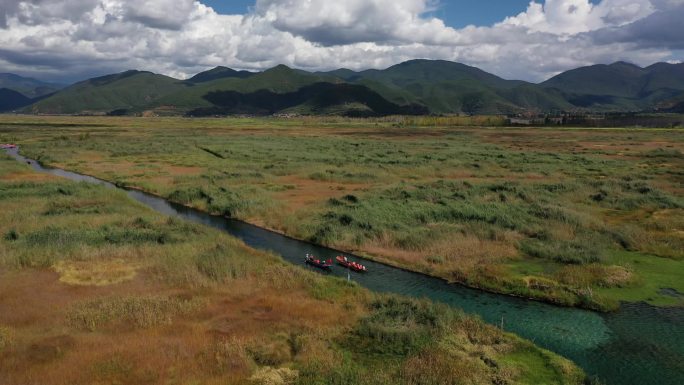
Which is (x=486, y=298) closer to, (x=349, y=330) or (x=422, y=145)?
(x=349, y=330)

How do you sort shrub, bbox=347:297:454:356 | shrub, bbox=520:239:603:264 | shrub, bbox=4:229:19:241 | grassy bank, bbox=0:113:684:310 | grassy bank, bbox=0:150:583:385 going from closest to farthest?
grassy bank, bbox=0:150:583:385
shrub, bbox=347:297:454:356
grassy bank, bbox=0:113:684:310
shrub, bbox=520:239:603:264
shrub, bbox=4:229:19:241

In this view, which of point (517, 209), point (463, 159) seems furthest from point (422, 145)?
point (517, 209)

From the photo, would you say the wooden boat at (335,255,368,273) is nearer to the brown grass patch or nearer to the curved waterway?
the curved waterway

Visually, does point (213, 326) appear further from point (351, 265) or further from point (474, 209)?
point (474, 209)

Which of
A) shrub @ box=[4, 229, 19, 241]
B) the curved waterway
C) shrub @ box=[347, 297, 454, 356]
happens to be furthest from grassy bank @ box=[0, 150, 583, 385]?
the curved waterway

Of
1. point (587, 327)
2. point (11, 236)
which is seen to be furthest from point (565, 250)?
point (11, 236)

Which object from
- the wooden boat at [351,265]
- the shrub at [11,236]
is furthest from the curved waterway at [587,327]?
the shrub at [11,236]

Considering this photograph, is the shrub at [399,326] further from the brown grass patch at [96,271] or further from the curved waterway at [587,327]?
the brown grass patch at [96,271]
